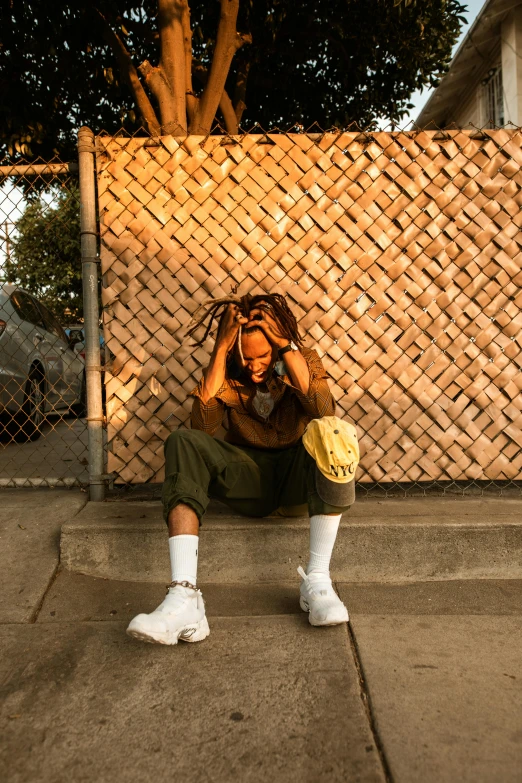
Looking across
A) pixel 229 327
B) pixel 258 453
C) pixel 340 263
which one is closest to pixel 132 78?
pixel 340 263

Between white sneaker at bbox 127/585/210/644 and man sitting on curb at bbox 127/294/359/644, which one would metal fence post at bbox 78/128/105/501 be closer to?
man sitting on curb at bbox 127/294/359/644

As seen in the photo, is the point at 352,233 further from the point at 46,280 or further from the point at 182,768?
the point at 46,280

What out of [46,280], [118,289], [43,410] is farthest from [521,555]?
[46,280]

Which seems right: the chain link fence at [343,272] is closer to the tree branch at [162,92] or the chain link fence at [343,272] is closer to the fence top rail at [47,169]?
the fence top rail at [47,169]

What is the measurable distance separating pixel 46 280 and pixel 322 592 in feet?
47.7

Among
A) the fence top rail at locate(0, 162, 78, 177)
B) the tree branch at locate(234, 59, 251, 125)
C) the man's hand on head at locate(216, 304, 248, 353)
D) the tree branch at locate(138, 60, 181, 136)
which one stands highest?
the tree branch at locate(234, 59, 251, 125)

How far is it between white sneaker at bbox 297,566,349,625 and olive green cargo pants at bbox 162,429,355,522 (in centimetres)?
27

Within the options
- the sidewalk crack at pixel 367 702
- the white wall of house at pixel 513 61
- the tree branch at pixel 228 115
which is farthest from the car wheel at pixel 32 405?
the white wall of house at pixel 513 61

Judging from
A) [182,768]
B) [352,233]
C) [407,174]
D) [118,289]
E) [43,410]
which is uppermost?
[407,174]

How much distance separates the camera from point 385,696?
1.99 m

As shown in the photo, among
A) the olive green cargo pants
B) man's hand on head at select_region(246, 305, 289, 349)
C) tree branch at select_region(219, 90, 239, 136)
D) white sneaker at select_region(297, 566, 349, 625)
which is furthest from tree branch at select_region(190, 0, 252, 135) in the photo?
white sneaker at select_region(297, 566, 349, 625)

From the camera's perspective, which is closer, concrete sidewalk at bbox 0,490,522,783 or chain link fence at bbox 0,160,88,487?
concrete sidewalk at bbox 0,490,522,783

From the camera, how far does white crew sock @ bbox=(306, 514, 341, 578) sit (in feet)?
8.62

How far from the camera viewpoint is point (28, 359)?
19.4ft
